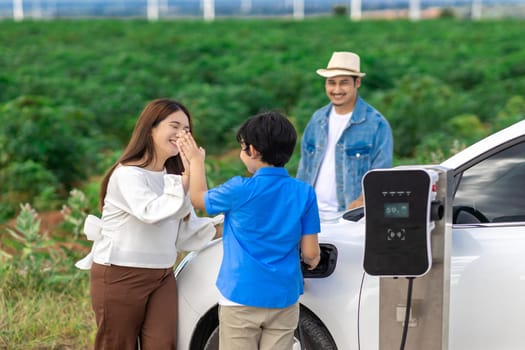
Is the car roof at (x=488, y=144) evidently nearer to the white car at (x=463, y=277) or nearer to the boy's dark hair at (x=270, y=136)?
the white car at (x=463, y=277)

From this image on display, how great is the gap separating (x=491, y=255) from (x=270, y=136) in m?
1.18

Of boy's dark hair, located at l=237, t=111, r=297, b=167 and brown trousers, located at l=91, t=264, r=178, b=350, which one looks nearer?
boy's dark hair, located at l=237, t=111, r=297, b=167

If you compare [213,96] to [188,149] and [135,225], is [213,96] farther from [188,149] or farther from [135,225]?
[188,149]

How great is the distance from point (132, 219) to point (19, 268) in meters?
3.05

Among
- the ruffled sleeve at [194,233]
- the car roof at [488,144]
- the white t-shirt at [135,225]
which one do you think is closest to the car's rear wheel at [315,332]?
the ruffled sleeve at [194,233]

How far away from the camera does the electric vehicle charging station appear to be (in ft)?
13.9

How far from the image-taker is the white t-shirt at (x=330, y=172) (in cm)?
625

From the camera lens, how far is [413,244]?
13.9ft

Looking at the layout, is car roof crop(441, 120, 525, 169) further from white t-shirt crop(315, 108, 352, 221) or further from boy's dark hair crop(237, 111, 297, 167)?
white t-shirt crop(315, 108, 352, 221)

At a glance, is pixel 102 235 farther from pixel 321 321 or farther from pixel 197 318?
pixel 321 321

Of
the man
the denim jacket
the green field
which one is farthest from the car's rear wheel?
the green field

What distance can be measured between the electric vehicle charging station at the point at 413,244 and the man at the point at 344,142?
1.65 m

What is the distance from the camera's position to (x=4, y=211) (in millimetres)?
11047

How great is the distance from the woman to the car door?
1.27 metres
